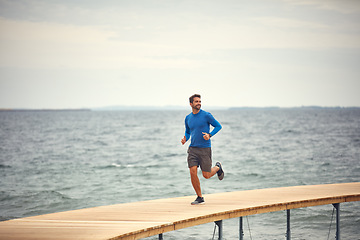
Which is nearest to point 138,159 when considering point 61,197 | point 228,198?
point 61,197

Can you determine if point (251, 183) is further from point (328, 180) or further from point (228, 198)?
point (228, 198)

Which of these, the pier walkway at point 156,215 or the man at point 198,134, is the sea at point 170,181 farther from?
the man at point 198,134

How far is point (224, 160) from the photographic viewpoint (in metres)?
31.5

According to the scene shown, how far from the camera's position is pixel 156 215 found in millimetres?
6754

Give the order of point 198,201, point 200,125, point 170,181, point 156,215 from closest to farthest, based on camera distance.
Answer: point 156,215 < point 200,125 < point 198,201 < point 170,181

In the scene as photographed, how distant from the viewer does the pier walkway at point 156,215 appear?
19.1 feet

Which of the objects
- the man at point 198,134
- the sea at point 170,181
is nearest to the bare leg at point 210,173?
the man at point 198,134

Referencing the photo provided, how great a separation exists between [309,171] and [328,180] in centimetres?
311

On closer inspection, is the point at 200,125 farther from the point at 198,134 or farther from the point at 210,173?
the point at 210,173

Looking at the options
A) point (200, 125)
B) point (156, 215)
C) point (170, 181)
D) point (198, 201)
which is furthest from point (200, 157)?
point (170, 181)

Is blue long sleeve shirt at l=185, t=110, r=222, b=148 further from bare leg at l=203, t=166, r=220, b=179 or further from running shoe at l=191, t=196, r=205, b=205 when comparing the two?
running shoe at l=191, t=196, r=205, b=205

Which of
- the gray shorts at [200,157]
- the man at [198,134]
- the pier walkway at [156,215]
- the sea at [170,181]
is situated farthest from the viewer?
the sea at [170,181]

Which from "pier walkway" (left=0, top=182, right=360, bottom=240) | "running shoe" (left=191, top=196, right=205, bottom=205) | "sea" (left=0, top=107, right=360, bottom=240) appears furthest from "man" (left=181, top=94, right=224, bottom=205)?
"sea" (left=0, top=107, right=360, bottom=240)

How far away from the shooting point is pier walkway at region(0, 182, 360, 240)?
5.82 meters
